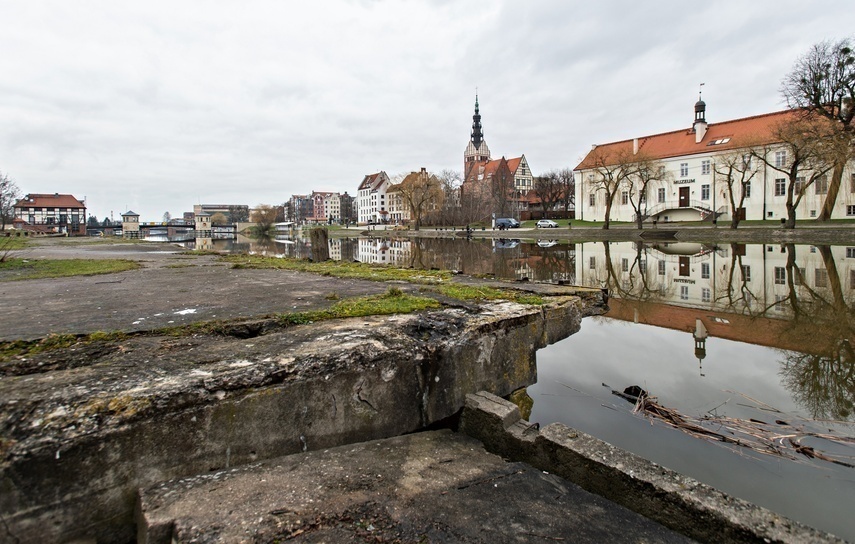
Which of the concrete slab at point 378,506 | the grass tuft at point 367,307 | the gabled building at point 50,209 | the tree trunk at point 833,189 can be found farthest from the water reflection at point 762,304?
the gabled building at point 50,209

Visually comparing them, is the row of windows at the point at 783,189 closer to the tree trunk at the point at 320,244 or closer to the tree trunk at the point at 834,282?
the tree trunk at the point at 834,282

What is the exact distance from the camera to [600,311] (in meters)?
8.79

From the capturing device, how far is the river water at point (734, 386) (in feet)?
12.6

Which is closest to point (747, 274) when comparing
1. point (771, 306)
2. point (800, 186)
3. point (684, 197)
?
point (771, 306)

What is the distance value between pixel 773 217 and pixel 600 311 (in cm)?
5578

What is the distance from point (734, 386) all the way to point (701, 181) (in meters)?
61.1

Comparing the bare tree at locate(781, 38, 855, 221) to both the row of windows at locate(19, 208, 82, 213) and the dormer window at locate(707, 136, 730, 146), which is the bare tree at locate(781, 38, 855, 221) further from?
the row of windows at locate(19, 208, 82, 213)

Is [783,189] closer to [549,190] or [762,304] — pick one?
[549,190]

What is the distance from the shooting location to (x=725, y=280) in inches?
548

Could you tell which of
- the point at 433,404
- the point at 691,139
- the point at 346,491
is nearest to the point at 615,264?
the point at 433,404

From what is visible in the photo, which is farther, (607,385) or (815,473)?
(607,385)

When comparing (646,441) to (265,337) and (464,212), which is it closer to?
(265,337)

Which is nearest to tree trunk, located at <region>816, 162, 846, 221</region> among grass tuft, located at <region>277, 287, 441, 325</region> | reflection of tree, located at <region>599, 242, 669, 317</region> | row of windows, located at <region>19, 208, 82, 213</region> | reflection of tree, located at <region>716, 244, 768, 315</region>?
reflection of tree, located at <region>716, 244, 768, 315</region>

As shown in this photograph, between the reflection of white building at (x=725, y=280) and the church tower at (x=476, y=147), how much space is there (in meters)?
113
